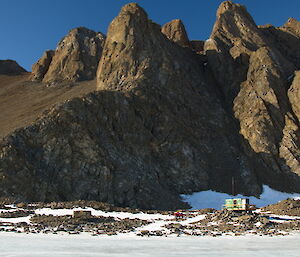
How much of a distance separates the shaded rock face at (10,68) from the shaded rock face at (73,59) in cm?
1439

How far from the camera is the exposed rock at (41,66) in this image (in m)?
78.9

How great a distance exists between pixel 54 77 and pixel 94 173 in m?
41.4

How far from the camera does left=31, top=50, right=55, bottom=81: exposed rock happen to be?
78938 millimetres

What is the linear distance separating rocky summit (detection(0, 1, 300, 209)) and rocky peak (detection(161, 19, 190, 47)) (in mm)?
7722

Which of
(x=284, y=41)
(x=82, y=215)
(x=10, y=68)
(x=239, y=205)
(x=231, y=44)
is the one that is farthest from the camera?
(x=10, y=68)

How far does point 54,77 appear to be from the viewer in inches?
2933

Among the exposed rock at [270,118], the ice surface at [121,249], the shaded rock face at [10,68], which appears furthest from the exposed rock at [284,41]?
the ice surface at [121,249]

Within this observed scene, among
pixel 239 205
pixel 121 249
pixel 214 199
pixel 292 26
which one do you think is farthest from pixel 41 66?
pixel 121 249

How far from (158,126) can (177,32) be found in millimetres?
40151

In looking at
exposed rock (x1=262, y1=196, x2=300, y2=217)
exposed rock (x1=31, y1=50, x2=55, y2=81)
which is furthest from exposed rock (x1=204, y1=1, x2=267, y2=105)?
exposed rock (x1=31, y1=50, x2=55, y2=81)

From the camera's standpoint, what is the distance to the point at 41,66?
8100 cm

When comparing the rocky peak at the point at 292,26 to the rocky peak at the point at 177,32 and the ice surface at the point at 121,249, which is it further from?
the ice surface at the point at 121,249

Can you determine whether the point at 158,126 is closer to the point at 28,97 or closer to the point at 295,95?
the point at 295,95

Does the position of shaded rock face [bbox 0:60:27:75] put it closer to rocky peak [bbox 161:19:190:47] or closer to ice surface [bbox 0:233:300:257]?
rocky peak [bbox 161:19:190:47]
